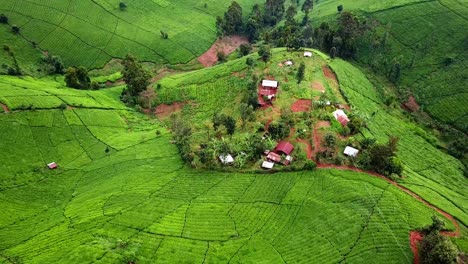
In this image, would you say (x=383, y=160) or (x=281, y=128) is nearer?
(x=383, y=160)

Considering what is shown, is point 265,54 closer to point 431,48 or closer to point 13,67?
point 431,48

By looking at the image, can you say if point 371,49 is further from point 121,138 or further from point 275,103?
point 121,138

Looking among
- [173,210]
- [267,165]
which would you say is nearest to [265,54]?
[267,165]

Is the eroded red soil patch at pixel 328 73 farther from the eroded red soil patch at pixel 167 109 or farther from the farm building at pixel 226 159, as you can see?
the farm building at pixel 226 159

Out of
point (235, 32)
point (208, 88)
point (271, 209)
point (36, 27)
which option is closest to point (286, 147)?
point (271, 209)

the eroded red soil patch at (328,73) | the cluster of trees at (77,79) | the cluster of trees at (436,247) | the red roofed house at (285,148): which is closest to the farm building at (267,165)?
the red roofed house at (285,148)

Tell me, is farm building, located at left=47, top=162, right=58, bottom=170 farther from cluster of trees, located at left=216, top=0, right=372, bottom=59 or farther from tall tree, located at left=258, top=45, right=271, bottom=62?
cluster of trees, located at left=216, top=0, right=372, bottom=59
